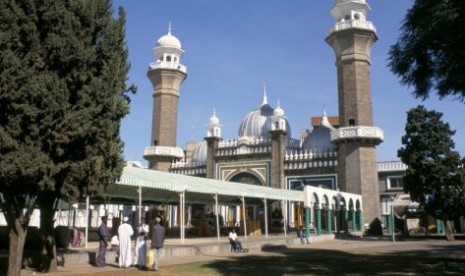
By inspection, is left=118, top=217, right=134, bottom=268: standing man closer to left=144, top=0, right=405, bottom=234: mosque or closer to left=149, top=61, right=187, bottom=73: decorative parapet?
left=144, top=0, right=405, bottom=234: mosque

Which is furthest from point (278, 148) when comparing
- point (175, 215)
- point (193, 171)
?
point (175, 215)

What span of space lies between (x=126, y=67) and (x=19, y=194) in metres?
4.31

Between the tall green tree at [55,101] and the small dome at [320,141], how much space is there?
33.1 metres

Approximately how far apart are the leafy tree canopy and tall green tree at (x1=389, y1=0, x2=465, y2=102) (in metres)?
19.9

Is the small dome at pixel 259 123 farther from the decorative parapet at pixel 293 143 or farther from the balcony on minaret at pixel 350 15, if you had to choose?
the balcony on minaret at pixel 350 15

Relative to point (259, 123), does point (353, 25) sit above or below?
above

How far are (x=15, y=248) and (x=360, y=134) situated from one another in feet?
102

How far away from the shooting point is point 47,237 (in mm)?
13820

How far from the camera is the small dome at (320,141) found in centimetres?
4441

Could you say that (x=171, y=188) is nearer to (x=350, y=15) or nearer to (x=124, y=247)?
(x=124, y=247)

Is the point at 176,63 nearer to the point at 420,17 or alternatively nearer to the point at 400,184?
the point at 400,184

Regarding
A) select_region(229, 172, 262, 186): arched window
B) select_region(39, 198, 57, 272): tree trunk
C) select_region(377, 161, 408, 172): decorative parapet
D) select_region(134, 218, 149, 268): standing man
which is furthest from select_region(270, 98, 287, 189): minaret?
select_region(39, 198, 57, 272): tree trunk

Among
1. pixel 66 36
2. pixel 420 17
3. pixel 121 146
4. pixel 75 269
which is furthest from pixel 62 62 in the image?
pixel 420 17

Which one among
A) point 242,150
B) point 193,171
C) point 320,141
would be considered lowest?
point 193,171
